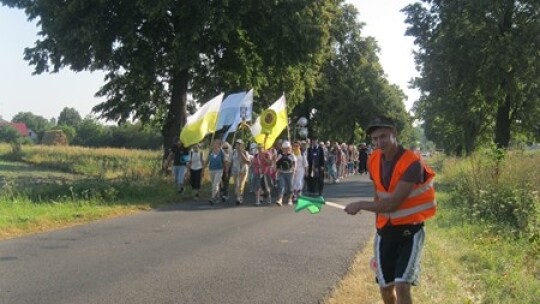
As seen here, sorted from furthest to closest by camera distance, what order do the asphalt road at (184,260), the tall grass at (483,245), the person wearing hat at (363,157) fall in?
1. the person wearing hat at (363,157)
2. the tall grass at (483,245)
3. the asphalt road at (184,260)

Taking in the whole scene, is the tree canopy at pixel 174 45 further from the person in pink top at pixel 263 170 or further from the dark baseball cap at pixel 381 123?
the dark baseball cap at pixel 381 123

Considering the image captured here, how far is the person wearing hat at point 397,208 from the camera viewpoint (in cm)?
475

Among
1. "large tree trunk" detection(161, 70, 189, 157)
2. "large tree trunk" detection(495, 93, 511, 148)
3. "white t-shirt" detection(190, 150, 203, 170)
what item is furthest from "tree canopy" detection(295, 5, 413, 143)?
"white t-shirt" detection(190, 150, 203, 170)

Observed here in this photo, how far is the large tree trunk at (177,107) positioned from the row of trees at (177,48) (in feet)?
0.13

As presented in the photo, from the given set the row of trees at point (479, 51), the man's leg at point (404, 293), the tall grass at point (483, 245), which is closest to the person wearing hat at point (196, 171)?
the tall grass at point (483, 245)

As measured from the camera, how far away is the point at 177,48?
2089 cm

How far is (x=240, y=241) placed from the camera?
Result: 33.5ft

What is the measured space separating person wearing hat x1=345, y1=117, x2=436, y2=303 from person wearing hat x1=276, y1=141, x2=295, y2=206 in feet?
37.0

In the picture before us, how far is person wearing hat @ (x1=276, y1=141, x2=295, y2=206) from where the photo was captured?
53.8 ft

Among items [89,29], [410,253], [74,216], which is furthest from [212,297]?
[89,29]

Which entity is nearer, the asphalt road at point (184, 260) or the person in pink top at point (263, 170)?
the asphalt road at point (184, 260)

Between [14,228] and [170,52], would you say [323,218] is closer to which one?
[14,228]

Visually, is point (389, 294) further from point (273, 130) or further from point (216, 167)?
point (273, 130)

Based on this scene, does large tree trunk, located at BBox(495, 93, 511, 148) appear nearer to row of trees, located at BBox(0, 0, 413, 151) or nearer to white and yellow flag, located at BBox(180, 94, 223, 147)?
row of trees, located at BBox(0, 0, 413, 151)
